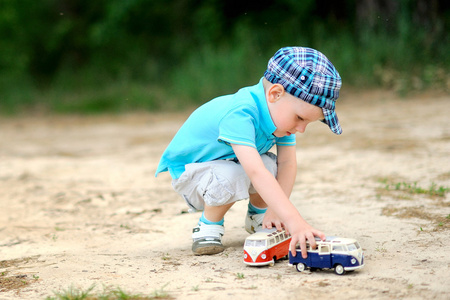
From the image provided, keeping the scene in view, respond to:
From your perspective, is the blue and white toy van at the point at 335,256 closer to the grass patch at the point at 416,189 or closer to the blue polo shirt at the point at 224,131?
the blue polo shirt at the point at 224,131

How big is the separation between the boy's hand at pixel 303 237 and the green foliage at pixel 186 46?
6.39 m

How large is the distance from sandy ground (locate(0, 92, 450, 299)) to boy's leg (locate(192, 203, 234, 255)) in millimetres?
49

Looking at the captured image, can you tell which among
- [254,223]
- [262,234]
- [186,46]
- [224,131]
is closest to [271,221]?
[262,234]

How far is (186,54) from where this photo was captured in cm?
1398

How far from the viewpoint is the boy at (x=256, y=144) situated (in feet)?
7.73

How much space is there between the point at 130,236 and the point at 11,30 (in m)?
11.3

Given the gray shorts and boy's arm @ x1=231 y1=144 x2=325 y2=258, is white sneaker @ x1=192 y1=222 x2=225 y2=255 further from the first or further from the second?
boy's arm @ x1=231 y1=144 x2=325 y2=258

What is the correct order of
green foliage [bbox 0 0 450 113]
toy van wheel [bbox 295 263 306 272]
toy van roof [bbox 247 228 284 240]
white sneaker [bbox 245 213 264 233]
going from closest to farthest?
1. toy van wheel [bbox 295 263 306 272]
2. toy van roof [bbox 247 228 284 240]
3. white sneaker [bbox 245 213 264 233]
4. green foliage [bbox 0 0 450 113]

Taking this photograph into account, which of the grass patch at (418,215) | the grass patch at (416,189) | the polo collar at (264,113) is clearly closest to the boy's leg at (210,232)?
the polo collar at (264,113)

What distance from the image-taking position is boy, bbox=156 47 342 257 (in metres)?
2.36

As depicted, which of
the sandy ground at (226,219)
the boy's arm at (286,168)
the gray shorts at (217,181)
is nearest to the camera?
the sandy ground at (226,219)

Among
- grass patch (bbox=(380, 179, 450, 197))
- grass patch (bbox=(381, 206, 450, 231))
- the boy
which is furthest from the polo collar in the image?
grass patch (bbox=(380, 179, 450, 197))

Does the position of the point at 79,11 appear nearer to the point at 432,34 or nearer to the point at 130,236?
the point at 432,34

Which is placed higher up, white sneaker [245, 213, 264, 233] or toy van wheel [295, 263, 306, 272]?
white sneaker [245, 213, 264, 233]
